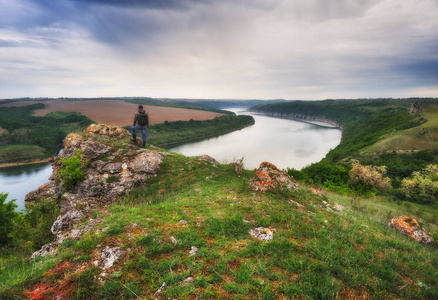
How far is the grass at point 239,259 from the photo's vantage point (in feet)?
12.8

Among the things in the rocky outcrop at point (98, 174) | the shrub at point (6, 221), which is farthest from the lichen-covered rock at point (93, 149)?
the shrub at point (6, 221)

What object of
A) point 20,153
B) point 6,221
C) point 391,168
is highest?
point 6,221

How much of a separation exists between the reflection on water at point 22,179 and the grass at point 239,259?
40165 millimetres

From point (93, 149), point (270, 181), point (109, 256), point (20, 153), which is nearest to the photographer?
point (109, 256)

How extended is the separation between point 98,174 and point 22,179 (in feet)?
167

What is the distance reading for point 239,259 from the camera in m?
4.77

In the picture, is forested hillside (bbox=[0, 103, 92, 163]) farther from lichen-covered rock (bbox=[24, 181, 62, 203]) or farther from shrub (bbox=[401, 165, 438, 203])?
shrub (bbox=[401, 165, 438, 203])

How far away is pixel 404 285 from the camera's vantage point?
436cm

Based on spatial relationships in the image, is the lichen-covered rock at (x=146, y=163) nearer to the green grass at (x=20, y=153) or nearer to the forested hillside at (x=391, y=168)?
the forested hillside at (x=391, y=168)

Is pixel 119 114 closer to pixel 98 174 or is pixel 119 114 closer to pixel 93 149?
pixel 93 149

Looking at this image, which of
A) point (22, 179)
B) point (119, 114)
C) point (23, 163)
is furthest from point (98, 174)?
point (119, 114)

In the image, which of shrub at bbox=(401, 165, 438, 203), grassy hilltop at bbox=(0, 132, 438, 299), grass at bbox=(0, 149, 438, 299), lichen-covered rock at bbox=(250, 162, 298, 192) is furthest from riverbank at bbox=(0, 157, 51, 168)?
shrub at bbox=(401, 165, 438, 203)

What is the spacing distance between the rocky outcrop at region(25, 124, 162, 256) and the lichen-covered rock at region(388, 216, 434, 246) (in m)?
12.6

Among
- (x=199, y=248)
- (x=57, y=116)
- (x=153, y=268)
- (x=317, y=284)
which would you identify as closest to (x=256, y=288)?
(x=317, y=284)
